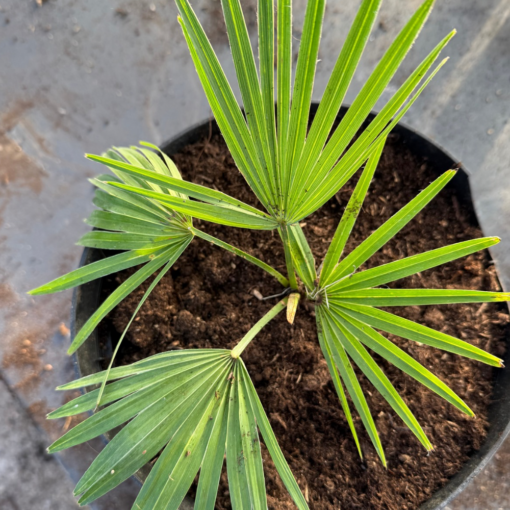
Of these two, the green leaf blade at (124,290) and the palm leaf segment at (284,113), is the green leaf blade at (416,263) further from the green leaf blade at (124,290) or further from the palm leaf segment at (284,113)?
the green leaf blade at (124,290)

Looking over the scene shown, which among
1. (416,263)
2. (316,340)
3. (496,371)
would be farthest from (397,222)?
(496,371)

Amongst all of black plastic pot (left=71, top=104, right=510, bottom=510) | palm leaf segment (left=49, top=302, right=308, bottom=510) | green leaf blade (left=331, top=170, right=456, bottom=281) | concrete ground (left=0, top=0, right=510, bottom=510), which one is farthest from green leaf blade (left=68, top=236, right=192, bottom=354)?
concrete ground (left=0, top=0, right=510, bottom=510)

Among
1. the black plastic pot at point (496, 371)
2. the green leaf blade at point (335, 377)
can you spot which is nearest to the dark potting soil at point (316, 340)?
the black plastic pot at point (496, 371)

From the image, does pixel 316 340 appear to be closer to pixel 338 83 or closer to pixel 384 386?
pixel 384 386

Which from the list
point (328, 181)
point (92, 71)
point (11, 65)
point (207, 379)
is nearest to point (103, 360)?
point (207, 379)

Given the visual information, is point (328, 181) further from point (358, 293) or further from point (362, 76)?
point (362, 76)

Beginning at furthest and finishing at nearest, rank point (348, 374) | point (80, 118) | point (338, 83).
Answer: point (80, 118)
point (348, 374)
point (338, 83)
